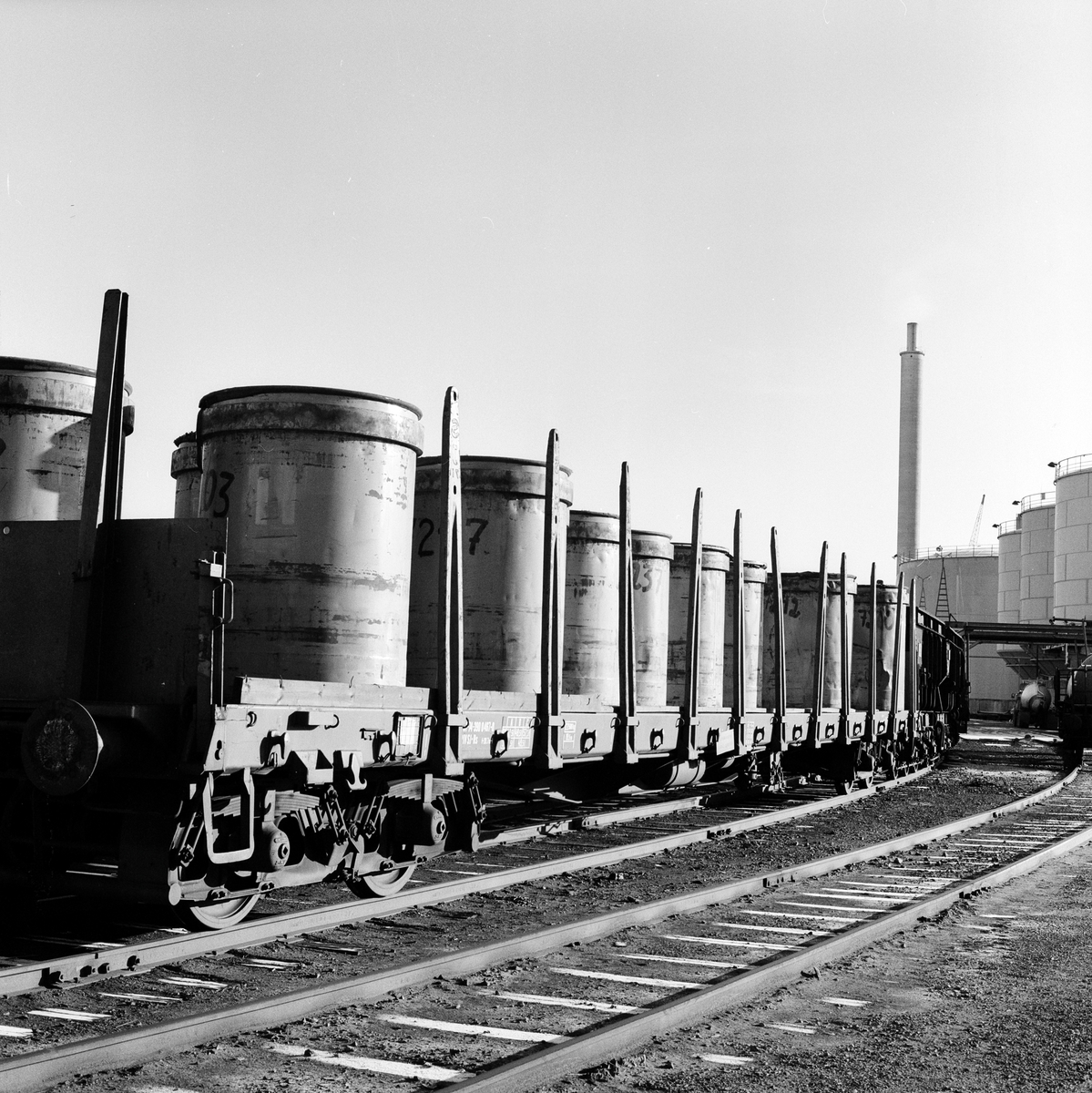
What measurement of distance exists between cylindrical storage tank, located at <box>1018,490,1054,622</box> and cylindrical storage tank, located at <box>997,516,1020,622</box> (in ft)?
4.75

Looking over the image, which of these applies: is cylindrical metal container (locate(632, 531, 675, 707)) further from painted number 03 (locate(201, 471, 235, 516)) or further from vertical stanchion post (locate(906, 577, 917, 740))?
vertical stanchion post (locate(906, 577, 917, 740))

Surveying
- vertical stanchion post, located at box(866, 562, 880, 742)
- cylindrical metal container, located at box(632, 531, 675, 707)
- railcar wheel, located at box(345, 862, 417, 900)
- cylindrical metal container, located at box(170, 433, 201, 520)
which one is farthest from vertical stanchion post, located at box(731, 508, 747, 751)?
cylindrical metal container, located at box(170, 433, 201, 520)

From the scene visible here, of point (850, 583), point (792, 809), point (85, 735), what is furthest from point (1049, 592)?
point (85, 735)

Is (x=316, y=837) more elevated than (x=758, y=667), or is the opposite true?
(x=758, y=667)

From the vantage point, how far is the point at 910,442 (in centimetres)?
6175

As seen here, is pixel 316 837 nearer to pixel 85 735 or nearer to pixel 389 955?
pixel 389 955

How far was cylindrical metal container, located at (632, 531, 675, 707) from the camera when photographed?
1241cm

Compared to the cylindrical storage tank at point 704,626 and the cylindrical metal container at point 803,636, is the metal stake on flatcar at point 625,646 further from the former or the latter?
the cylindrical metal container at point 803,636

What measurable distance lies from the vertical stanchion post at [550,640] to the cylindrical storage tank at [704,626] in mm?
5047

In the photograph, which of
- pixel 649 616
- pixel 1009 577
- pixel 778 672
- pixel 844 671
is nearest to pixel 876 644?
pixel 844 671

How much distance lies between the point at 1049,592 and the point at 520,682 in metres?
63.3

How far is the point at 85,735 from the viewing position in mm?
5629

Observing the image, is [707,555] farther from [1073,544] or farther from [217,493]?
[1073,544]

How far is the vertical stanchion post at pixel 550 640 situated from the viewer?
8.84 m
